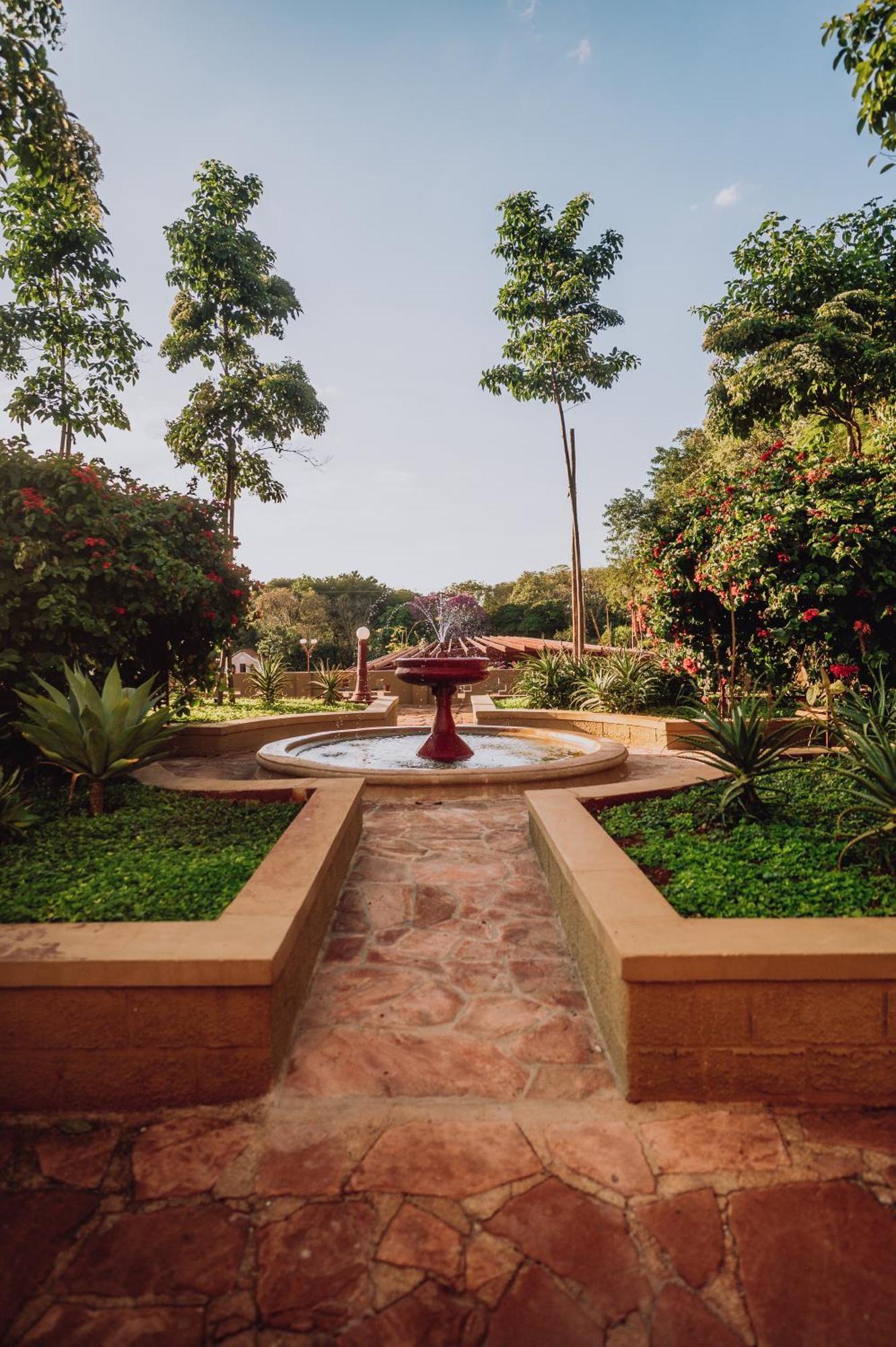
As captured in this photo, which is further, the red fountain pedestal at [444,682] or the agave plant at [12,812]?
the red fountain pedestal at [444,682]

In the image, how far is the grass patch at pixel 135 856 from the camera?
2750 mm

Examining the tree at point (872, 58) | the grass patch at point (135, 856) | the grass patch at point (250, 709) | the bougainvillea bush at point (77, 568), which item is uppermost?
the tree at point (872, 58)

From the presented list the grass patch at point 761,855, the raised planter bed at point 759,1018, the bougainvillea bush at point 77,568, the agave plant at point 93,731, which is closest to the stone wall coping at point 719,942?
the raised planter bed at point 759,1018

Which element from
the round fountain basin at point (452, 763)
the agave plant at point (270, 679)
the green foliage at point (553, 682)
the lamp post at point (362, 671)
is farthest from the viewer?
the lamp post at point (362, 671)

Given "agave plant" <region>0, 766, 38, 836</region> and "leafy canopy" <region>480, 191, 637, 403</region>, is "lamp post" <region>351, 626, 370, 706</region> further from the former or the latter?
"agave plant" <region>0, 766, 38, 836</region>

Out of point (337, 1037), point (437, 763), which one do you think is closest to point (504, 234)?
point (437, 763)

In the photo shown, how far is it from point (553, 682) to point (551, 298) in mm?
8981

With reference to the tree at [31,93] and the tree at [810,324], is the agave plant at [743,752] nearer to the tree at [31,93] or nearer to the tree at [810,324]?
the tree at [31,93]

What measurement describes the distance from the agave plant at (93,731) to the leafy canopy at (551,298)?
12.9 m

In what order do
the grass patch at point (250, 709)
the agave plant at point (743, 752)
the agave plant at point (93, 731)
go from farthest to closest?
the grass patch at point (250, 709)
the agave plant at point (93, 731)
the agave plant at point (743, 752)

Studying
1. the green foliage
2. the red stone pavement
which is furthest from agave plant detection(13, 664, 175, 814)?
the green foliage

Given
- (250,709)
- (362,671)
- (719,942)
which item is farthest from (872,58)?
(362,671)

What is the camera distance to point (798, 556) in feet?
22.1

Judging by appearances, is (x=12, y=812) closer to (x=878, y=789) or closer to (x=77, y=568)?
(x=77, y=568)
